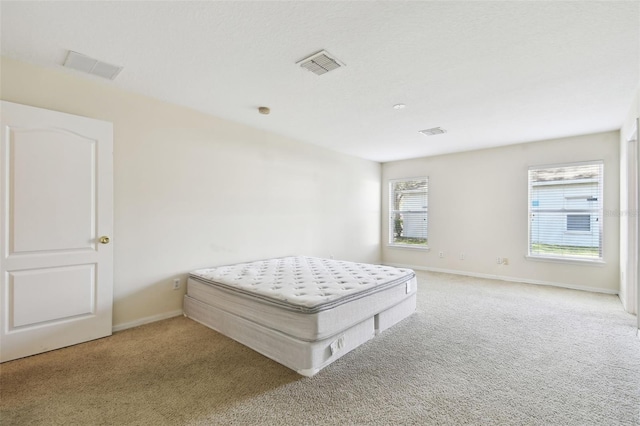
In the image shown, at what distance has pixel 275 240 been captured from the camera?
4.49 meters

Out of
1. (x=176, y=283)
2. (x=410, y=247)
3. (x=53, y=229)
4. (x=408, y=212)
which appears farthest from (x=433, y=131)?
(x=53, y=229)

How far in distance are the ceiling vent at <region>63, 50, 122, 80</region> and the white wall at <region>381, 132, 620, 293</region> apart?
537 cm

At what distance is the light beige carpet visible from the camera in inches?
66.3

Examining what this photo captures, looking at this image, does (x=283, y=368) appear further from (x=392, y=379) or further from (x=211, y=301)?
(x=211, y=301)

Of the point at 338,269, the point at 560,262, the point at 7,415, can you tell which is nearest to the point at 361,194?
the point at 338,269

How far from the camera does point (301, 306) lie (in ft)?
6.96

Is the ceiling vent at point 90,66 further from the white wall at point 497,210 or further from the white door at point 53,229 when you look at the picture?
the white wall at point 497,210

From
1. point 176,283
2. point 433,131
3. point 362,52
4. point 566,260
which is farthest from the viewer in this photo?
point 566,260

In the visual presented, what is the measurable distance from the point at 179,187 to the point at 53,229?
3.90ft

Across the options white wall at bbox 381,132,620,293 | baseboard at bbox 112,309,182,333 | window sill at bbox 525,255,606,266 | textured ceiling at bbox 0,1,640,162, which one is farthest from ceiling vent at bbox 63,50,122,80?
window sill at bbox 525,255,606,266

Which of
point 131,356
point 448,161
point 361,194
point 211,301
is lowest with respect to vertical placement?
point 131,356

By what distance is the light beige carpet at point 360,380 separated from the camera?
1684 mm

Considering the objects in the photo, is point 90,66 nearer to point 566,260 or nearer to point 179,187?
point 179,187

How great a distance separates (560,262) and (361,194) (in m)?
3.55
